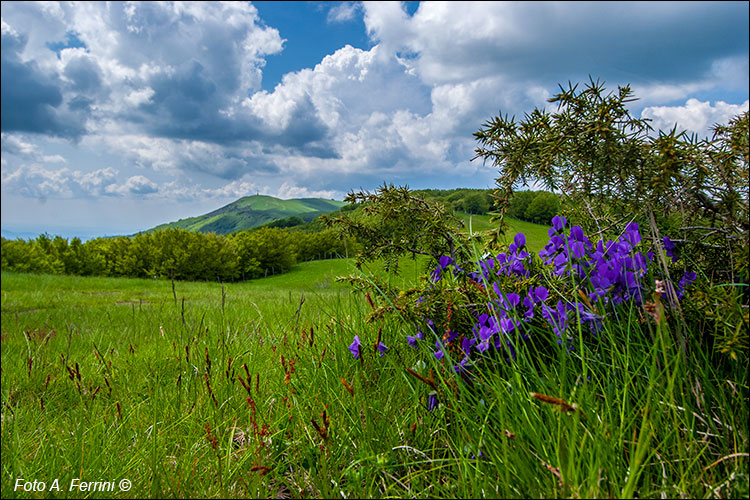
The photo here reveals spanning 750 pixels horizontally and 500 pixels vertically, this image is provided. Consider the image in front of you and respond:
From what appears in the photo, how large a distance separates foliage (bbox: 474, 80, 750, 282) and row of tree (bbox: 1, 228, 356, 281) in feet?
125

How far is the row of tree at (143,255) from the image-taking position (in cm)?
4238

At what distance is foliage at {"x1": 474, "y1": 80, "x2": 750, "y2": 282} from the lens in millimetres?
1846

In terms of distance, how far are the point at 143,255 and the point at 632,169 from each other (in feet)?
181

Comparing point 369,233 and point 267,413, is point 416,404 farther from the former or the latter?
point 369,233

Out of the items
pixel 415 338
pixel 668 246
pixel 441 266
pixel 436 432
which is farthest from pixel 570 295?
pixel 436 432

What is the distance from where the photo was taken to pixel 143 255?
48531 mm

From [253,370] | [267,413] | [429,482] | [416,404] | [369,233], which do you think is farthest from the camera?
[253,370]

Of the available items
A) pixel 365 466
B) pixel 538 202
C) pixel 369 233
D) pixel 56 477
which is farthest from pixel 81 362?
pixel 538 202

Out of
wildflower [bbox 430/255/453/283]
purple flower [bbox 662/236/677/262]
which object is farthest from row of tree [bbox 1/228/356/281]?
purple flower [bbox 662/236/677/262]

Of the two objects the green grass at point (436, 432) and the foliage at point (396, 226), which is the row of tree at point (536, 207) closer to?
the foliage at point (396, 226)

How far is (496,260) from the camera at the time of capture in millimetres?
2484

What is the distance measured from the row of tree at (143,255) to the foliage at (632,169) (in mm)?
38128

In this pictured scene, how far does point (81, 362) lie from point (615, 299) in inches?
209

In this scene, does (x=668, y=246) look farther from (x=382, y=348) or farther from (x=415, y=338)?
(x=382, y=348)
